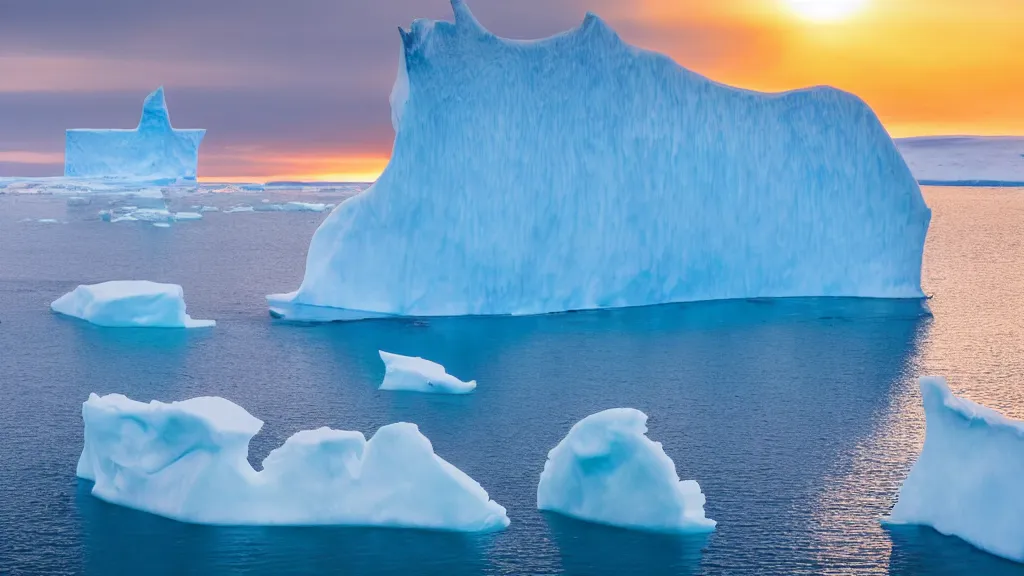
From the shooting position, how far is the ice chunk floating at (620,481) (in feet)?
29.0

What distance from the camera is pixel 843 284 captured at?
73.2 feet

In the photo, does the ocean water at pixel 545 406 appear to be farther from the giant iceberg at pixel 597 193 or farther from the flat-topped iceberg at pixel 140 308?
the giant iceberg at pixel 597 193

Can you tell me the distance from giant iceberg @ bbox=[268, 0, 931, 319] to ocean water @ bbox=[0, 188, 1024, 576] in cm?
73

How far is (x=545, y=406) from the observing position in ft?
43.2

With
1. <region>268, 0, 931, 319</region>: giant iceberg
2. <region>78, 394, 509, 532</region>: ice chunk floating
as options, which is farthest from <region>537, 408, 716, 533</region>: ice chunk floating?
<region>268, 0, 931, 319</region>: giant iceberg

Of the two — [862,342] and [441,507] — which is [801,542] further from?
[862,342]

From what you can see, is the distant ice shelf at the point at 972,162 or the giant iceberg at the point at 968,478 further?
the distant ice shelf at the point at 972,162

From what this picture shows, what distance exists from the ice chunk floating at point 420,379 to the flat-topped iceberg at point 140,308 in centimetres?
585

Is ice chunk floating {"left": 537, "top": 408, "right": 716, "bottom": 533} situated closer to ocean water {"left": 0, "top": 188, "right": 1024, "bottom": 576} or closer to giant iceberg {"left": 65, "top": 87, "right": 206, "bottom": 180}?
ocean water {"left": 0, "top": 188, "right": 1024, "bottom": 576}

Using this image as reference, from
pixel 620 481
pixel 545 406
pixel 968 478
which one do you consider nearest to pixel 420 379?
pixel 545 406

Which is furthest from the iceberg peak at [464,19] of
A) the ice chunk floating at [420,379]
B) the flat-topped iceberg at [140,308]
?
the ice chunk floating at [420,379]

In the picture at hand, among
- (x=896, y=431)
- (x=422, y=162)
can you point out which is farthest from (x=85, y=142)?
(x=896, y=431)

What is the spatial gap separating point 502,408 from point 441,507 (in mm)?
4132

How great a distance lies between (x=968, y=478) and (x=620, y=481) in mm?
2685
